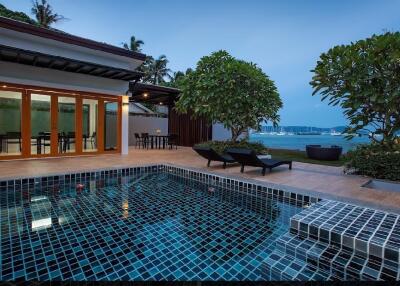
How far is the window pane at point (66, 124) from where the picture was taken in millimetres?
10570

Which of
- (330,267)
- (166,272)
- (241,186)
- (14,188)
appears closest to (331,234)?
(330,267)

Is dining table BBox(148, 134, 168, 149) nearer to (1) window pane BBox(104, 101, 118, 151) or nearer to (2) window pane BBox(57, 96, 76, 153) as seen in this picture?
(1) window pane BBox(104, 101, 118, 151)

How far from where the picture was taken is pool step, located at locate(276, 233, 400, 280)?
9.51 feet

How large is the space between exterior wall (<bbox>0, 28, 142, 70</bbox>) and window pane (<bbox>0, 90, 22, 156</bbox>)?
1804 mm

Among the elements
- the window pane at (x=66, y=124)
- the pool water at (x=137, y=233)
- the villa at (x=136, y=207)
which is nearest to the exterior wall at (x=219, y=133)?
the villa at (x=136, y=207)

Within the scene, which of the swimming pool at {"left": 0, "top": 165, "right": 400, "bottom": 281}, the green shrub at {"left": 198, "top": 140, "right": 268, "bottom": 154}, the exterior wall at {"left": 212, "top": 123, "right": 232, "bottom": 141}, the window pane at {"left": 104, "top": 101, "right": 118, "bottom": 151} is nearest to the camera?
the swimming pool at {"left": 0, "top": 165, "right": 400, "bottom": 281}

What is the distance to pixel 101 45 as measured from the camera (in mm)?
10742

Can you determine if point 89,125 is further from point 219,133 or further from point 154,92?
point 219,133

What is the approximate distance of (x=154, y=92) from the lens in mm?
15695

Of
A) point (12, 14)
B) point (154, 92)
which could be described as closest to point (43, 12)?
point (12, 14)

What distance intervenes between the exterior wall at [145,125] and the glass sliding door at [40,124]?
8587 mm

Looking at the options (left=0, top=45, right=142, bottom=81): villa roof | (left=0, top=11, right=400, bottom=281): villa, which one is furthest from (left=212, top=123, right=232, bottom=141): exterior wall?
(left=0, top=11, right=400, bottom=281): villa

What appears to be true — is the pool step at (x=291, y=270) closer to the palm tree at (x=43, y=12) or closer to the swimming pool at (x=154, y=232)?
the swimming pool at (x=154, y=232)

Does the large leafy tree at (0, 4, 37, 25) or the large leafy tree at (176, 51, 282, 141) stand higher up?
the large leafy tree at (0, 4, 37, 25)
